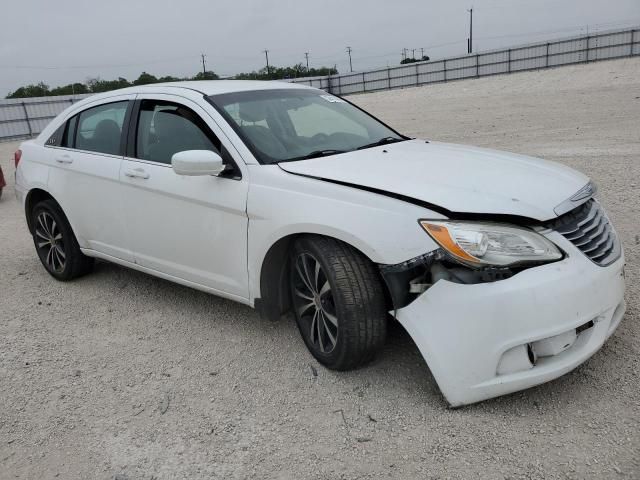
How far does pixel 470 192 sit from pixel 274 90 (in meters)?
1.98

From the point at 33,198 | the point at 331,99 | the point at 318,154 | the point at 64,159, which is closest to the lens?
the point at 318,154

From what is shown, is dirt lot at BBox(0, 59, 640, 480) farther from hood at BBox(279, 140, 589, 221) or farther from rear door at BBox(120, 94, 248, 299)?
hood at BBox(279, 140, 589, 221)

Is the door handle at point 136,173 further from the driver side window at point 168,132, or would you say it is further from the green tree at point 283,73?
the green tree at point 283,73

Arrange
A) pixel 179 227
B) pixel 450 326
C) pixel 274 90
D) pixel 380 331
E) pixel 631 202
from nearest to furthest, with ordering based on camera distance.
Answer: pixel 450 326 → pixel 380 331 → pixel 179 227 → pixel 274 90 → pixel 631 202

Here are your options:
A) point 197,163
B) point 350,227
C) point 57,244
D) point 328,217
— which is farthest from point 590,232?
point 57,244

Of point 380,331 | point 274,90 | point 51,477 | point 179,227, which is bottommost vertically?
point 51,477

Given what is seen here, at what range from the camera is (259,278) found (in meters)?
3.24

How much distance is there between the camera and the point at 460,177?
2830 millimetres

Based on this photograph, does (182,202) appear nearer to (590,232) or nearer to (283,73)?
(590,232)

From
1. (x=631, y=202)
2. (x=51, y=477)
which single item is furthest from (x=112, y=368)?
(x=631, y=202)

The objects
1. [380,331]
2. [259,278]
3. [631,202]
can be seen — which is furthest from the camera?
[631,202]

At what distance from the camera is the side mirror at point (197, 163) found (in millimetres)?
3186

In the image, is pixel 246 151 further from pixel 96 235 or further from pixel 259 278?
pixel 96 235

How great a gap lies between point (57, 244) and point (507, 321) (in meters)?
3.98
